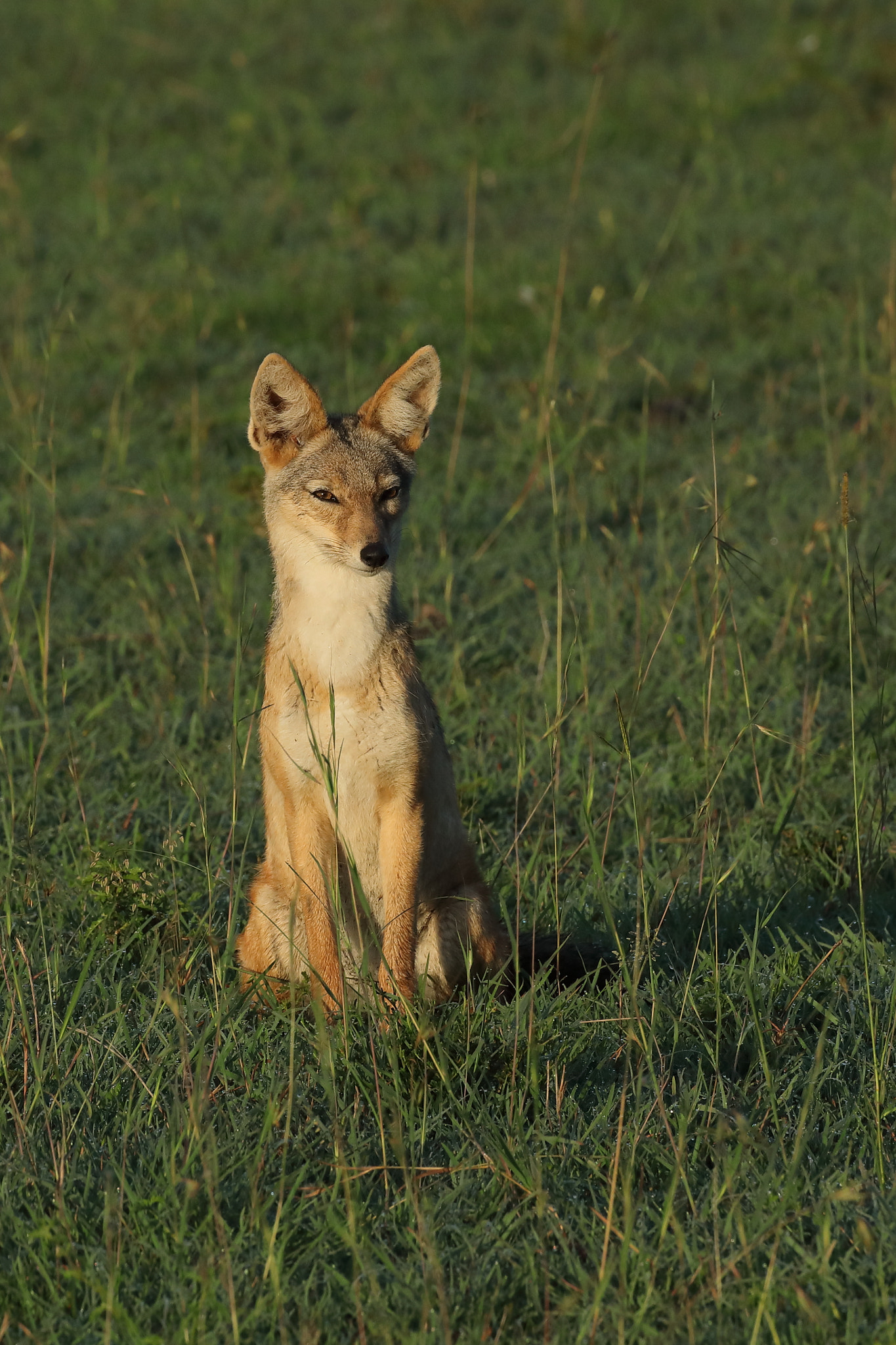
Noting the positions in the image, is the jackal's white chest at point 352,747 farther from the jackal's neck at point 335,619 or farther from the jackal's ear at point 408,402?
the jackal's ear at point 408,402

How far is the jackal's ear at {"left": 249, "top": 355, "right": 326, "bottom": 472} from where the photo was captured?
4645mm

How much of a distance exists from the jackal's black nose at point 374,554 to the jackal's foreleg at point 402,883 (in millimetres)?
763

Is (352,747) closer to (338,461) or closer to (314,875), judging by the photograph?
(314,875)

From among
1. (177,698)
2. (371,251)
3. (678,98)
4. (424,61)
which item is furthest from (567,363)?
(424,61)

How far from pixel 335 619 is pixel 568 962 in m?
1.38

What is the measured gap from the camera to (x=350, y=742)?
439cm

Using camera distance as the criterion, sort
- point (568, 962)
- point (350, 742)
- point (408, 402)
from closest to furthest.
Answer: point (350, 742) → point (568, 962) → point (408, 402)

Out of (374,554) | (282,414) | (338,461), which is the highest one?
(282,414)

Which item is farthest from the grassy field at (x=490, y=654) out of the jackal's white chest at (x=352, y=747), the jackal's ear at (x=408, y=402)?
the jackal's ear at (x=408, y=402)

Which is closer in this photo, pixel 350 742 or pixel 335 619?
pixel 350 742

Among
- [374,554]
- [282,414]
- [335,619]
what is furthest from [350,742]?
[282,414]

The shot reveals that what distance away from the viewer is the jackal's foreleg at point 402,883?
175 inches

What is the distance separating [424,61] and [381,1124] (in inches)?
539

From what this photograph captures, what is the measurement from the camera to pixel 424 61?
14.7 m
